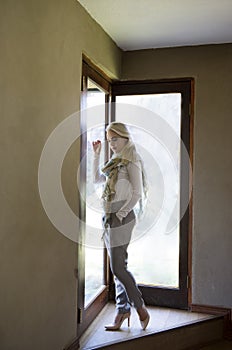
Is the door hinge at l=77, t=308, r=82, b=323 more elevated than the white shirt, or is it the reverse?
the white shirt

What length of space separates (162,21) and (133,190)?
110cm

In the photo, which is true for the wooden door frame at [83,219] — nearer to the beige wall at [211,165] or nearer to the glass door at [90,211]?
the glass door at [90,211]

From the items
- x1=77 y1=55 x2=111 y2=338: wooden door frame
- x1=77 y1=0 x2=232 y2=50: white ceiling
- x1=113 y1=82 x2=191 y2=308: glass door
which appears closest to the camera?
x1=77 y1=0 x2=232 y2=50: white ceiling

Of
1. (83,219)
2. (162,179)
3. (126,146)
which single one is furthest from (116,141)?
(162,179)

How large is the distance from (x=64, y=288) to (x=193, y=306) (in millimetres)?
1293

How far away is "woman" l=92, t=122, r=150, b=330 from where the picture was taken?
2.60m

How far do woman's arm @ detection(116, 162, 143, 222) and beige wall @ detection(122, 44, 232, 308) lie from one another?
Result: 2.32 feet

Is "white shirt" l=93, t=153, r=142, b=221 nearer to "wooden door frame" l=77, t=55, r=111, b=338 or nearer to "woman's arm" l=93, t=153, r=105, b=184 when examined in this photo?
"woman's arm" l=93, t=153, r=105, b=184

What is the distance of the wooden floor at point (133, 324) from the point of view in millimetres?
2564

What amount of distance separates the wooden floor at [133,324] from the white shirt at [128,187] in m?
0.75

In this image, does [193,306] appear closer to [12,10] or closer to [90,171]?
[90,171]

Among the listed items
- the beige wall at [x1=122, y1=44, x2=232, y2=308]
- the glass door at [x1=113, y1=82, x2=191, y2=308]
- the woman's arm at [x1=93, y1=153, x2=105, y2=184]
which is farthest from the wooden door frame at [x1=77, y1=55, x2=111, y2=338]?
the beige wall at [x1=122, y1=44, x2=232, y2=308]

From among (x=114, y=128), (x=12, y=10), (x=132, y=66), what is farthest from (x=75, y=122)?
(x=132, y=66)

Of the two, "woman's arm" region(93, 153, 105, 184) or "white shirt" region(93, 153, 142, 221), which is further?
"woman's arm" region(93, 153, 105, 184)
